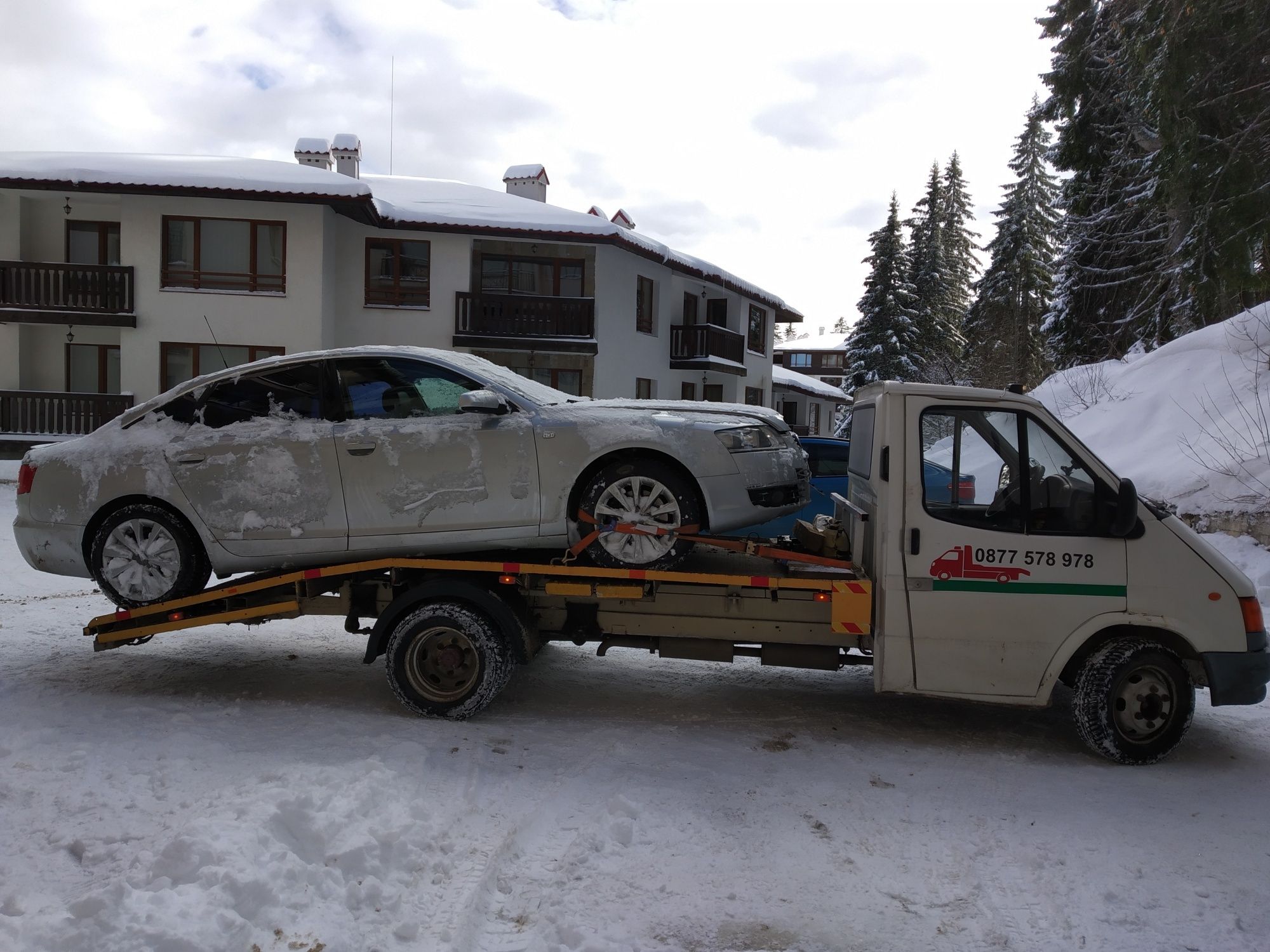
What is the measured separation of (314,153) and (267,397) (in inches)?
894

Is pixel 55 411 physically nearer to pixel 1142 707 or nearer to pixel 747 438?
pixel 747 438

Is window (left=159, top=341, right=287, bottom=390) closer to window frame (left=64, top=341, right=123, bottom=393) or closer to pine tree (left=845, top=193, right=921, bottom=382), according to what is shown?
window frame (left=64, top=341, right=123, bottom=393)

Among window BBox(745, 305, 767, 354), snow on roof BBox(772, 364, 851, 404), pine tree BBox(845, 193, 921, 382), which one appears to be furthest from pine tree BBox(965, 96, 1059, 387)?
window BBox(745, 305, 767, 354)

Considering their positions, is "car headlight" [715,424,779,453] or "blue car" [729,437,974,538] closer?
"car headlight" [715,424,779,453]

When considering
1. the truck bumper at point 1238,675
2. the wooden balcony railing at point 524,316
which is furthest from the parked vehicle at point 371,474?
the wooden balcony railing at point 524,316

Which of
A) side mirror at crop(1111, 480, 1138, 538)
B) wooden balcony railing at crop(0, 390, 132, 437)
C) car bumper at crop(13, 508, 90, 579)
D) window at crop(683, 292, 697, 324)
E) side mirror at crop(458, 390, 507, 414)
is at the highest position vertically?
window at crop(683, 292, 697, 324)

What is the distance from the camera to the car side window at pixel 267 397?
5.83m

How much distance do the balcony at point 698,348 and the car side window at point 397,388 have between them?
21408mm

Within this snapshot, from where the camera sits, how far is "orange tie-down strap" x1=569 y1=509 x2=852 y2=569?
5.39 m

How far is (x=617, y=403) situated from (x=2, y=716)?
4.02 metres

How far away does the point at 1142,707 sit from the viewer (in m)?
5.06

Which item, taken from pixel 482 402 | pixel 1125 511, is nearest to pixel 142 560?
pixel 482 402

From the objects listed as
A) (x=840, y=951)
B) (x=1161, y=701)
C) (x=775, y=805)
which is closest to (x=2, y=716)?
(x=775, y=805)

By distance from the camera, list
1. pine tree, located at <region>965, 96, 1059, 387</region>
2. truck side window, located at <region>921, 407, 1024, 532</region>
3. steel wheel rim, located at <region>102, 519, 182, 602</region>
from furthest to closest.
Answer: pine tree, located at <region>965, 96, 1059, 387</region>, steel wheel rim, located at <region>102, 519, 182, 602</region>, truck side window, located at <region>921, 407, 1024, 532</region>
